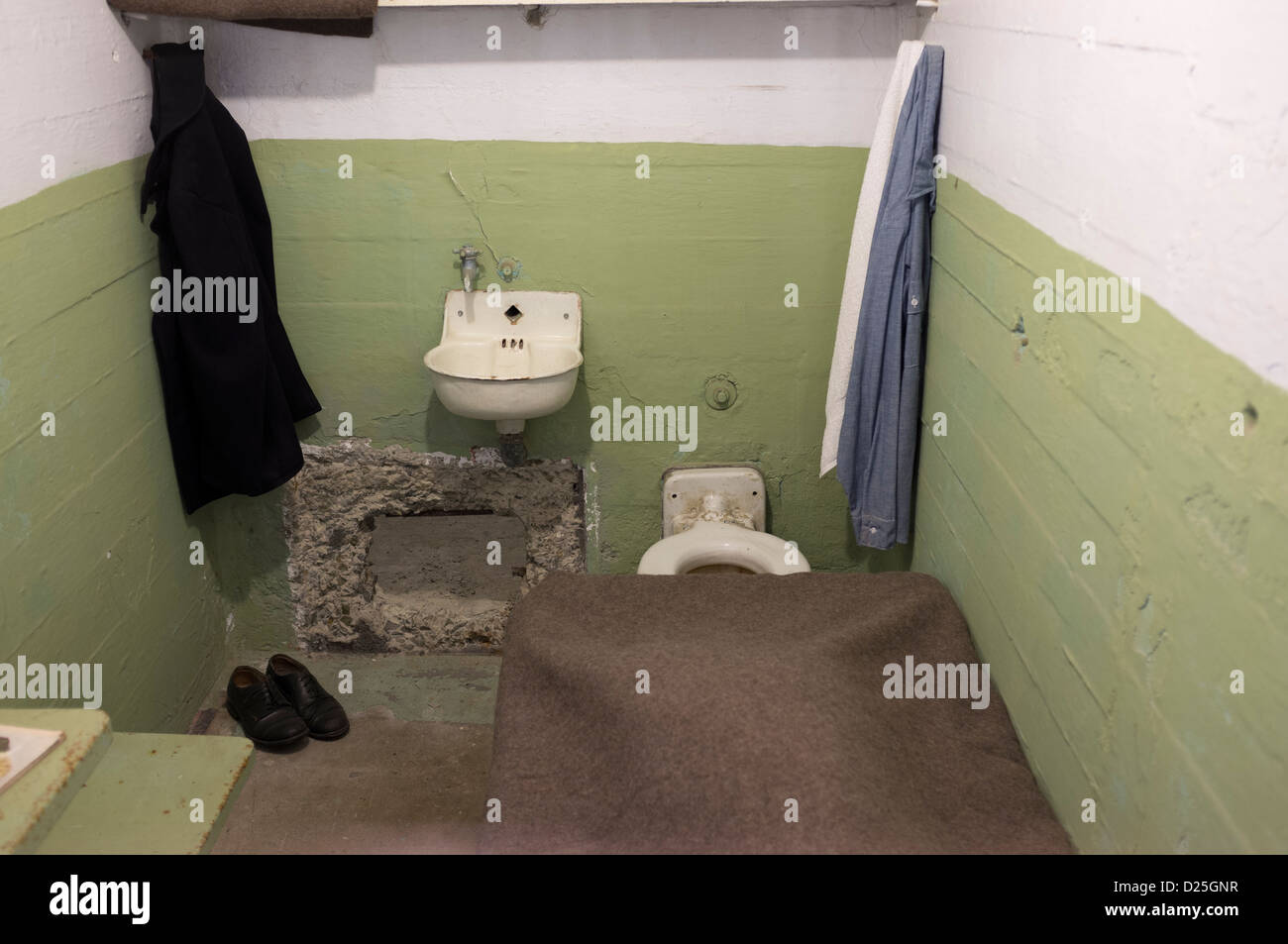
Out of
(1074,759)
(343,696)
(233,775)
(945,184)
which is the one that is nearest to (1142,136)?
(1074,759)

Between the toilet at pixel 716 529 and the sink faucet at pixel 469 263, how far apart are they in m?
0.81

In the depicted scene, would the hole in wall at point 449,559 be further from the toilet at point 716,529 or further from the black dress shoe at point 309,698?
the toilet at point 716,529

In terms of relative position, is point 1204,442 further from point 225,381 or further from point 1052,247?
point 225,381

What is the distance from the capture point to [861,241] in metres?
2.79

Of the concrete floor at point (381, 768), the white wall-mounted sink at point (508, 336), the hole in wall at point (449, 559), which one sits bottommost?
the concrete floor at point (381, 768)

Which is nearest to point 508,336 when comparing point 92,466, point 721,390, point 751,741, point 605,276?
point 605,276

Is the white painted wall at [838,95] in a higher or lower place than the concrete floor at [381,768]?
higher

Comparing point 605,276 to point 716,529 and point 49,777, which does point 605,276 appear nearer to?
point 716,529

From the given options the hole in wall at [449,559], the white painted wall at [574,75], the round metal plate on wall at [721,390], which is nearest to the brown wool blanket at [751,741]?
the round metal plate on wall at [721,390]

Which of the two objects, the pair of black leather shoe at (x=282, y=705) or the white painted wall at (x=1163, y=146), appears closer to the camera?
the white painted wall at (x=1163, y=146)

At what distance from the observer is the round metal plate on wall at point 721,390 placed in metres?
3.21

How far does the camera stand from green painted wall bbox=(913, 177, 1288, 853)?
122cm

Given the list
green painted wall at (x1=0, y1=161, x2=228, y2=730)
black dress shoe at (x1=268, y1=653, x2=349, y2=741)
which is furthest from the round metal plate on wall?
green painted wall at (x1=0, y1=161, x2=228, y2=730)

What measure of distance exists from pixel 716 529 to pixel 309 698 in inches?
49.4
